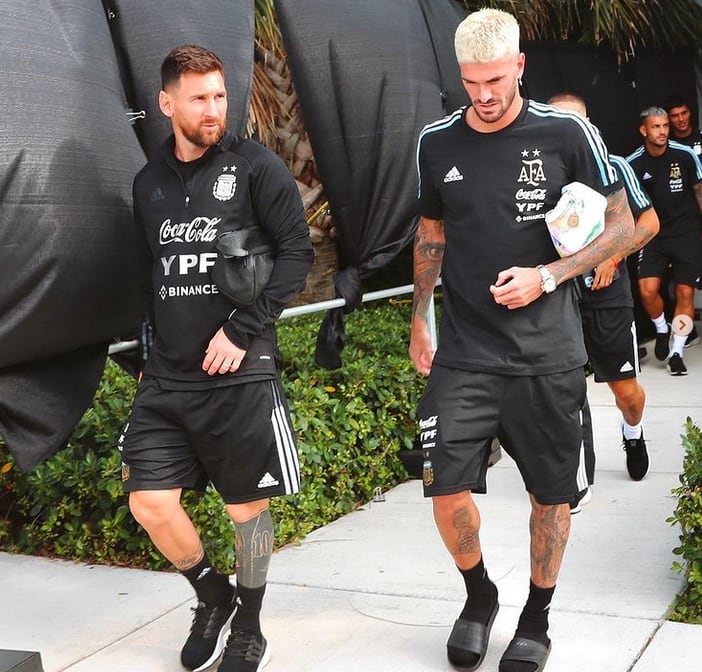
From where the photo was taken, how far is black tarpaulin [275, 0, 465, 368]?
5.13 meters

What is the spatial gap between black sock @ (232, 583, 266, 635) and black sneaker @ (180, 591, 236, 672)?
0.14 m

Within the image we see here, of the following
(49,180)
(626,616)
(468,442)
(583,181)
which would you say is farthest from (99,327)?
(626,616)

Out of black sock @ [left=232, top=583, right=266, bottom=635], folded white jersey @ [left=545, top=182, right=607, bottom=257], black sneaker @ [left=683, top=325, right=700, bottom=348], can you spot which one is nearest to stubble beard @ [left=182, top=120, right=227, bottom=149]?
folded white jersey @ [left=545, top=182, right=607, bottom=257]

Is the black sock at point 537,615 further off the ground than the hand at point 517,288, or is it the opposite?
the hand at point 517,288

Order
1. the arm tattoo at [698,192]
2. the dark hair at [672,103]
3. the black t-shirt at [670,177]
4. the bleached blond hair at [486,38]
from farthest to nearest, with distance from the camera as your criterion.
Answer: the dark hair at [672,103]
the black t-shirt at [670,177]
the arm tattoo at [698,192]
the bleached blond hair at [486,38]

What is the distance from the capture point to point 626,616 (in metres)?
4.14

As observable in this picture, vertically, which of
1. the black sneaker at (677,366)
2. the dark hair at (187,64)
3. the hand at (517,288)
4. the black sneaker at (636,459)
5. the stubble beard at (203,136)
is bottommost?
the black sneaker at (677,366)

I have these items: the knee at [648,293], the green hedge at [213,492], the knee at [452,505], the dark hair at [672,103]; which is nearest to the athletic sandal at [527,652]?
the knee at [452,505]

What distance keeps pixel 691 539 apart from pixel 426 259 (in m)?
1.34

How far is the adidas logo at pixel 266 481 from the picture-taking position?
3.72 meters

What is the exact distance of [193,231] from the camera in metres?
3.67

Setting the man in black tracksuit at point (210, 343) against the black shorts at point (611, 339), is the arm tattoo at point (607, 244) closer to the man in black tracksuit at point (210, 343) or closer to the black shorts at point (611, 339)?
the man in black tracksuit at point (210, 343)

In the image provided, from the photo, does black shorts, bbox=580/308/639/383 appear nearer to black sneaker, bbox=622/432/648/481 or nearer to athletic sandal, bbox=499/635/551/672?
black sneaker, bbox=622/432/648/481

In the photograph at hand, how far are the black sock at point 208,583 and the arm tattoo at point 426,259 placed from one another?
3.51 ft
